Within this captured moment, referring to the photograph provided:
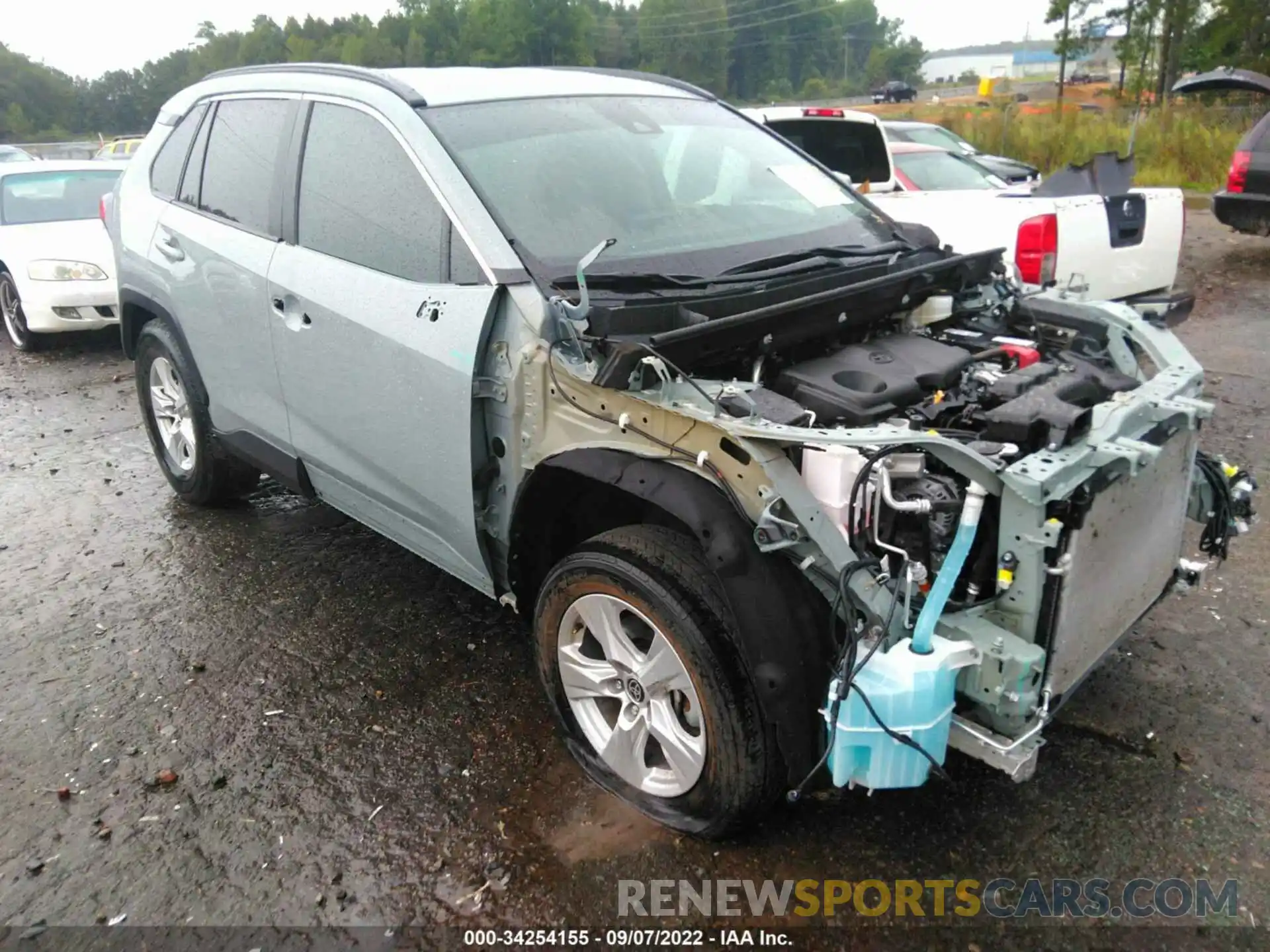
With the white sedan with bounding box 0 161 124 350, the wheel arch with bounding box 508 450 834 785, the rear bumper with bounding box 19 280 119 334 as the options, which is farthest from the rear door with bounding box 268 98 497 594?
the rear bumper with bounding box 19 280 119 334

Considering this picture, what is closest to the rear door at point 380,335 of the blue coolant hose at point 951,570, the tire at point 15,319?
the blue coolant hose at point 951,570

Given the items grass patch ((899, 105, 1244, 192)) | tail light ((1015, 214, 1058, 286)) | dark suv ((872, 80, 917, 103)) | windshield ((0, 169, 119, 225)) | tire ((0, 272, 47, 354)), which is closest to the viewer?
tail light ((1015, 214, 1058, 286))

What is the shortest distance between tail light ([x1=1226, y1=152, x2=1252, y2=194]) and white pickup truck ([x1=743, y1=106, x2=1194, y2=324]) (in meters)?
4.48

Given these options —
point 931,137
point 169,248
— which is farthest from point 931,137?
point 169,248

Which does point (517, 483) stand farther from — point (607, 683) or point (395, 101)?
point (395, 101)

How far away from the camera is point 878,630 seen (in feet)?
6.97

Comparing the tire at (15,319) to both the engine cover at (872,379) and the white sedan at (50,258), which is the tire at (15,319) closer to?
the white sedan at (50,258)

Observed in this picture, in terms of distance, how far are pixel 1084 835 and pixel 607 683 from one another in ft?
4.43

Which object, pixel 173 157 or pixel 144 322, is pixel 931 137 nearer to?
pixel 173 157

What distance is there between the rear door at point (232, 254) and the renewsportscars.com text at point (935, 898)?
92.8 inches

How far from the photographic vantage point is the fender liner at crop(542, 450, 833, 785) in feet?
7.19

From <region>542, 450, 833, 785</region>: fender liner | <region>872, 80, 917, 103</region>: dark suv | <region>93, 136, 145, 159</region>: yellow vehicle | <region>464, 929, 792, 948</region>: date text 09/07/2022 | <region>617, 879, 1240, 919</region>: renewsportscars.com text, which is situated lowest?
<region>464, 929, 792, 948</region>: date text 09/07/2022

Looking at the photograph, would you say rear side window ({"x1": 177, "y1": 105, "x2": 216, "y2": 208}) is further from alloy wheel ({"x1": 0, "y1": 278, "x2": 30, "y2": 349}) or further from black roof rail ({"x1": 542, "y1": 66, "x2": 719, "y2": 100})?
alloy wheel ({"x1": 0, "y1": 278, "x2": 30, "y2": 349})

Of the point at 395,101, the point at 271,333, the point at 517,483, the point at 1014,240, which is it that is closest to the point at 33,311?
the point at 271,333
